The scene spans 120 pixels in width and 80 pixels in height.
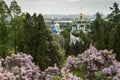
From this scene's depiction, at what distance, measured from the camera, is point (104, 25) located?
7712 centimetres

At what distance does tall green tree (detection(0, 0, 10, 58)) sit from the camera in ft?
182

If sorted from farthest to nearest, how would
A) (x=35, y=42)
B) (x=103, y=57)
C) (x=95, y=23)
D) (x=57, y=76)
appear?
1. (x=95, y=23)
2. (x=35, y=42)
3. (x=57, y=76)
4. (x=103, y=57)

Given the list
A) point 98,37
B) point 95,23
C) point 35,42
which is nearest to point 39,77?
point 35,42

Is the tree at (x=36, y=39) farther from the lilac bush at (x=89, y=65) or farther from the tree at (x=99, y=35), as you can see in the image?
the lilac bush at (x=89, y=65)

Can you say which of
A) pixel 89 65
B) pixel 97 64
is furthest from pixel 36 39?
pixel 89 65

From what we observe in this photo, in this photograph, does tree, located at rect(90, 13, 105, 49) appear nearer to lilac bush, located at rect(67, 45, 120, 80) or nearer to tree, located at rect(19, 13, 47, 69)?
tree, located at rect(19, 13, 47, 69)

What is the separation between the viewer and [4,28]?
56.8m

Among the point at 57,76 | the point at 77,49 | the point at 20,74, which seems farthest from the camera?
the point at 77,49

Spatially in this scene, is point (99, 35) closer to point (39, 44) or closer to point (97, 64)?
point (39, 44)

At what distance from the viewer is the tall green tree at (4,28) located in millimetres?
55378

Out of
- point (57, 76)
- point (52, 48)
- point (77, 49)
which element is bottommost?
point (77, 49)

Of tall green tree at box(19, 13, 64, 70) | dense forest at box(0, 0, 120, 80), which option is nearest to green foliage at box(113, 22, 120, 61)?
dense forest at box(0, 0, 120, 80)

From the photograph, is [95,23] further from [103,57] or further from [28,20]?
[103,57]

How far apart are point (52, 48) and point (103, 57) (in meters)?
31.0
